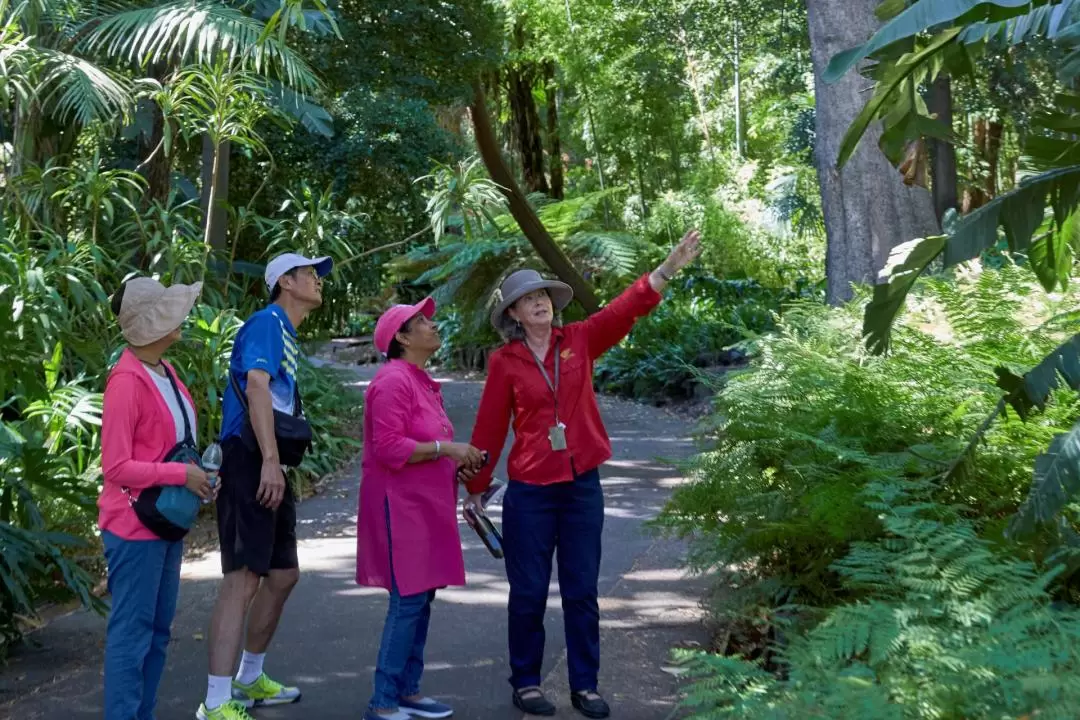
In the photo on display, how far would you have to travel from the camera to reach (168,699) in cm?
557

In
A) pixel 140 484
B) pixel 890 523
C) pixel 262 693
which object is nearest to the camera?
pixel 890 523

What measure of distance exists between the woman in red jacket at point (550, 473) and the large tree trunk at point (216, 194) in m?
5.20

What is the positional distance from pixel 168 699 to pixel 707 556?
97.7 inches

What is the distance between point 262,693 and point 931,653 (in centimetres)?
308

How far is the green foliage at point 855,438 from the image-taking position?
5.27 meters

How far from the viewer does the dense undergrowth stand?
315 centimetres

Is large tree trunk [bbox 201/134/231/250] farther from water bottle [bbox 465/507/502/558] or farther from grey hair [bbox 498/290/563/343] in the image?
water bottle [bbox 465/507/502/558]

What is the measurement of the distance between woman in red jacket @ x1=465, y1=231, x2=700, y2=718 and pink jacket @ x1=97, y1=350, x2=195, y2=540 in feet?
4.23

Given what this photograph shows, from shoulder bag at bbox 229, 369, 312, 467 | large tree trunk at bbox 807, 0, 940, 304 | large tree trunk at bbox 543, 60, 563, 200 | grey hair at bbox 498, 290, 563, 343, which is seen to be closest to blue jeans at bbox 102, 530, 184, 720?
shoulder bag at bbox 229, 369, 312, 467

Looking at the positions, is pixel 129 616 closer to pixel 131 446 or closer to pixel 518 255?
pixel 131 446

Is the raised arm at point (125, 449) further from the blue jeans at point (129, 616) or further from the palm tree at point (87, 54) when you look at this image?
the palm tree at point (87, 54)

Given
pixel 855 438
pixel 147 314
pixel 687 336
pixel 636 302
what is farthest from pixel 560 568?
pixel 687 336

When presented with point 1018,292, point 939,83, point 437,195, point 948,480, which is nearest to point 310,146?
point 437,195

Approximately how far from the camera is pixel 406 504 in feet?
16.9
